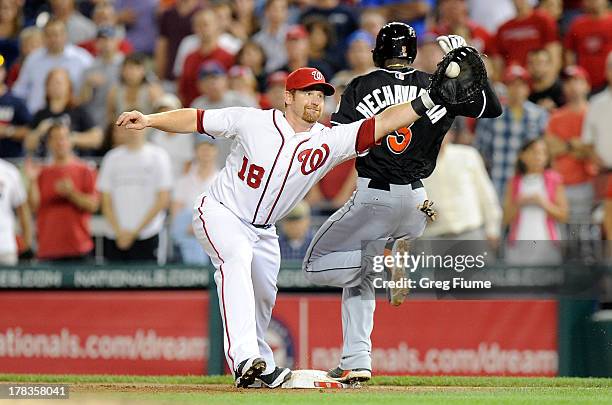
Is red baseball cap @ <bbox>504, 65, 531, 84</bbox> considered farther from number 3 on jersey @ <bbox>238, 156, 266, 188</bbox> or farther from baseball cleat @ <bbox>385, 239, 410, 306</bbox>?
number 3 on jersey @ <bbox>238, 156, 266, 188</bbox>

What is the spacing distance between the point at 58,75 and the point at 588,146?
5683 millimetres

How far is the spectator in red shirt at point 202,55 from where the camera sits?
48.3ft

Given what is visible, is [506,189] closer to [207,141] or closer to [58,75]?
[207,141]

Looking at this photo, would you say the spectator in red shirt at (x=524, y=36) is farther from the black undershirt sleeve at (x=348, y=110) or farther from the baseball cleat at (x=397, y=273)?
the black undershirt sleeve at (x=348, y=110)

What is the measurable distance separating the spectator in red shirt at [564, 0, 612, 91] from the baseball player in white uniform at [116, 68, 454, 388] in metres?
6.25

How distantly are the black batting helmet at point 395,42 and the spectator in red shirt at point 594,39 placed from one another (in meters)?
5.60

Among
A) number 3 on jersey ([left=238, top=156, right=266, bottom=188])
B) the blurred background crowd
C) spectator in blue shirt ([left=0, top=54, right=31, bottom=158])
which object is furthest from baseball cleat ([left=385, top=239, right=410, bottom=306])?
spectator in blue shirt ([left=0, top=54, right=31, bottom=158])

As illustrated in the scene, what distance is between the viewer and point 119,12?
16.7m

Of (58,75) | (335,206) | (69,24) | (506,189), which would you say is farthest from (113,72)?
(506,189)

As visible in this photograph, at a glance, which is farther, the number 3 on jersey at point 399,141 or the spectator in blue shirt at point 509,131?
the spectator in blue shirt at point 509,131

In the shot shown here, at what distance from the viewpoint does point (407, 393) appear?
8.30 meters

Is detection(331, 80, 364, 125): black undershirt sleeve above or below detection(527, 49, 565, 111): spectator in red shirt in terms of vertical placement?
below

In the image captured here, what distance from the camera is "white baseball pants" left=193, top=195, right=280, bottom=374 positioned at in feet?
26.2

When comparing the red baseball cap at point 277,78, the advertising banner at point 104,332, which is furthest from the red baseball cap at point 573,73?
the advertising banner at point 104,332
